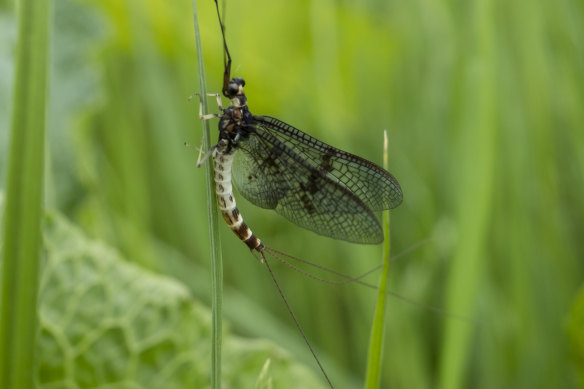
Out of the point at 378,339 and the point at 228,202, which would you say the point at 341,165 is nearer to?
the point at 228,202

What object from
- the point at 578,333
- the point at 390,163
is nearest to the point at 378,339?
the point at 578,333

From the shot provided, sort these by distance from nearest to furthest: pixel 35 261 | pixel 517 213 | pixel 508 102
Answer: pixel 35 261, pixel 517 213, pixel 508 102

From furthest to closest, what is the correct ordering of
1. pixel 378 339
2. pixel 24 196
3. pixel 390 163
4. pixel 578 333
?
pixel 390 163 → pixel 578 333 → pixel 378 339 → pixel 24 196

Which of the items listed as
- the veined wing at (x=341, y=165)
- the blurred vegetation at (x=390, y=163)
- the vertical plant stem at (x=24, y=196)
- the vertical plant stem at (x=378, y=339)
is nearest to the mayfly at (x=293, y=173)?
the veined wing at (x=341, y=165)

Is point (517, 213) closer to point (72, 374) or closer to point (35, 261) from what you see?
point (72, 374)

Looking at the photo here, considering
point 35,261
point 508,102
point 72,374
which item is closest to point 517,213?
point 508,102

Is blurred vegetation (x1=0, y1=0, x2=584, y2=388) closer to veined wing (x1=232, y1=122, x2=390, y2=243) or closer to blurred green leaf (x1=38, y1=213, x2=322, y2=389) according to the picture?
veined wing (x1=232, y1=122, x2=390, y2=243)
